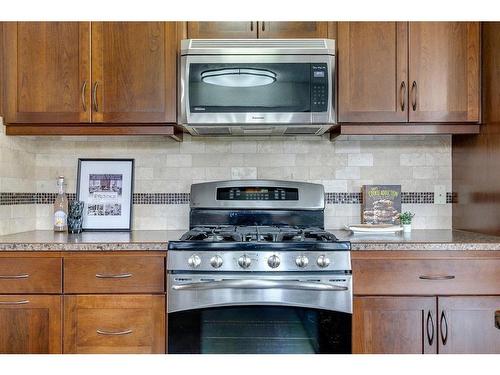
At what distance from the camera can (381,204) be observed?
2570mm

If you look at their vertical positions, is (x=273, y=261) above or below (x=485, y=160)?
below

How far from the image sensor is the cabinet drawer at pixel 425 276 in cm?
195

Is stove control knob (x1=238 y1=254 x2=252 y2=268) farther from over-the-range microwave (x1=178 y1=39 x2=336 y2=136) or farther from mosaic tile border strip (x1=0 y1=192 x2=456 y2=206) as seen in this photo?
mosaic tile border strip (x1=0 y1=192 x2=456 y2=206)

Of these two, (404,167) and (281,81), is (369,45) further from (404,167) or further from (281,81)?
(404,167)

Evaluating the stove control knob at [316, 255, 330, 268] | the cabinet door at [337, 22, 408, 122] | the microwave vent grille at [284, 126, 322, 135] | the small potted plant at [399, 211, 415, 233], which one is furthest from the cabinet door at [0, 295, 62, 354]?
the small potted plant at [399, 211, 415, 233]

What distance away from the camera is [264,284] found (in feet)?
6.22

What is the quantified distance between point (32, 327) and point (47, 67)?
49.0 inches

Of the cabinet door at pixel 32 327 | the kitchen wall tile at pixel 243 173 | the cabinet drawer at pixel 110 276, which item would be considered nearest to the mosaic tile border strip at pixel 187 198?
the kitchen wall tile at pixel 243 173

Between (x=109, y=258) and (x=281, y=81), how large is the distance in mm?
1163

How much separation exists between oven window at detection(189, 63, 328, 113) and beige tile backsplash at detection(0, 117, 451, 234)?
41 cm

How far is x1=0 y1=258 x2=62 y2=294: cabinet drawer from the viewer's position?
77.2 inches

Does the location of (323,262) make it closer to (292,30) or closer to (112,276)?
(112,276)

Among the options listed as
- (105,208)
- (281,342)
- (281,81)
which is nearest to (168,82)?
(281,81)

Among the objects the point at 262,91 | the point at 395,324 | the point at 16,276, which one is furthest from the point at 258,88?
the point at 16,276
